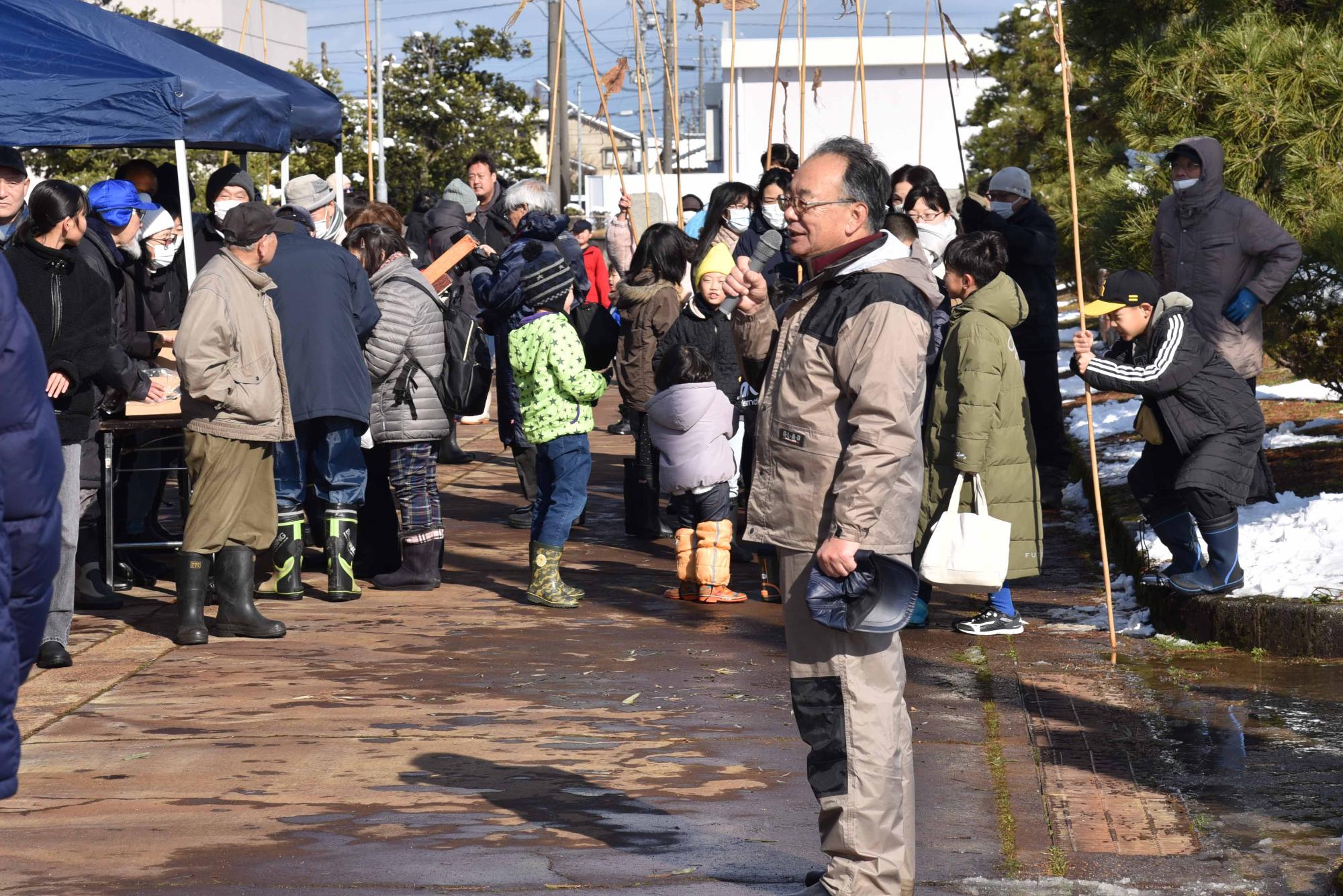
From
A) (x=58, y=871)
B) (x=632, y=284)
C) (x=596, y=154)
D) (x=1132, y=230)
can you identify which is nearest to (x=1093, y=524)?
(x=1132, y=230)

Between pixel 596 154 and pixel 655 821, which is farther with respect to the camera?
pixel 596 154

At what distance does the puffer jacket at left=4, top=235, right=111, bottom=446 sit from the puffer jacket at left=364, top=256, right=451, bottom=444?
1.69 m

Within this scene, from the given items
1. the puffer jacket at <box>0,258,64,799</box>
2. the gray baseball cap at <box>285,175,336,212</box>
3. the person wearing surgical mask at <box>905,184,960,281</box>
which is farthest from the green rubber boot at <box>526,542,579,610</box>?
the puffer jacket at <box>0,258,64,799</box>

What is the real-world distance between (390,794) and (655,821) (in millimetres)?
843

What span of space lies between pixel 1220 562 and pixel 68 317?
194 inches

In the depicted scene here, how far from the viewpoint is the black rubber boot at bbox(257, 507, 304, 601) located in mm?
8148

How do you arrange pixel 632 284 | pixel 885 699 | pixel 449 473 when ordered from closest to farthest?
pixel 885 699 < pixel 632 284 < pixel 449 473

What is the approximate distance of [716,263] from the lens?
821 centimetres

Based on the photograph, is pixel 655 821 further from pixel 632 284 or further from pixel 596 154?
pixel 596 154

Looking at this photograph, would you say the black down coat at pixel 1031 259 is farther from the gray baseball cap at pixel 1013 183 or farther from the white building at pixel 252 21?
the white building at pixel 252 21

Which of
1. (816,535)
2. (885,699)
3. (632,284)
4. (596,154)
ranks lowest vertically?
(885,699)

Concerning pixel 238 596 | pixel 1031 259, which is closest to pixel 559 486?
pixel 238 596

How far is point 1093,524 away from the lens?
384 inches

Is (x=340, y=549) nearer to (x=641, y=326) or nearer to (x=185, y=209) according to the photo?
(x=185, y=209)
